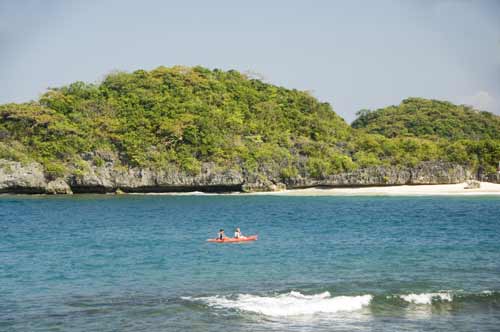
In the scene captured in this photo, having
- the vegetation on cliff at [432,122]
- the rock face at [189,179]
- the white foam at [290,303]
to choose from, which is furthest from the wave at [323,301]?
the vegetation on cliff at [432,122]

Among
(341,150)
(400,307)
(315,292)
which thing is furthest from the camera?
(341,150)

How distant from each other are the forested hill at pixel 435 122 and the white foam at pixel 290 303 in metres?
101

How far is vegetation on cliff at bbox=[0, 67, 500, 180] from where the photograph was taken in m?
79.1

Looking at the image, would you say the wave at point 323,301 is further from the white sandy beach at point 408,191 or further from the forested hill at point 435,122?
the forested hill at point 435,122

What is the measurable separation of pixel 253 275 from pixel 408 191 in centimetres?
5922

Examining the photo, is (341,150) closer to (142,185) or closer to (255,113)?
(255,113)

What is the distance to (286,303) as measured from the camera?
63.8 ft

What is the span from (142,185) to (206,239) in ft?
146

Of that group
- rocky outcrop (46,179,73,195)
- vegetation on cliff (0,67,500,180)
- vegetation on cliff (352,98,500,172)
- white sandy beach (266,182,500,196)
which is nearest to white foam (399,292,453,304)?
white sandy beach (266,182,500,196)

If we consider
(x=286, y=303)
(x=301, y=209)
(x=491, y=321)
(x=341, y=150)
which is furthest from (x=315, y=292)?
(x=341, y=150)

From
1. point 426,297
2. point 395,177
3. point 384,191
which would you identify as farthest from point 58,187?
point 426,297

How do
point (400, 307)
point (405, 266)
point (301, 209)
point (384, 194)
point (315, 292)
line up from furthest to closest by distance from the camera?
point (384, 194), point (301, 209), point (405, 266), point (315, 292), point (400, 307)

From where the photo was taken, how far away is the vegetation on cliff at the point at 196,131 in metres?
79.1

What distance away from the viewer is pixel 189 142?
8206 cm
